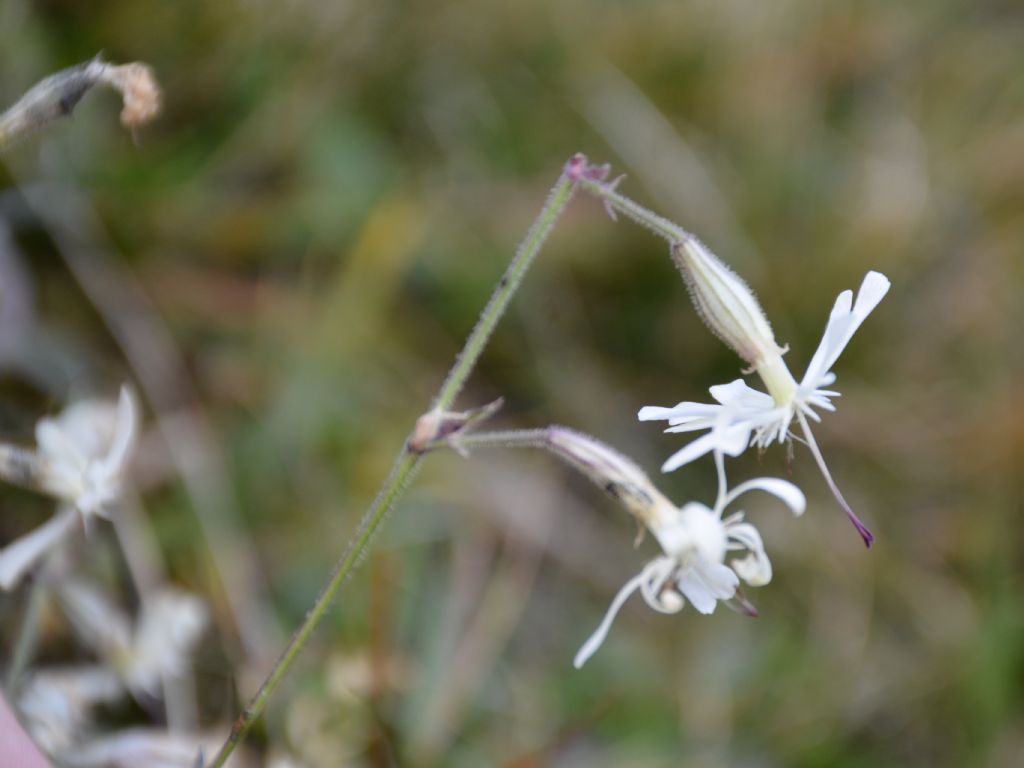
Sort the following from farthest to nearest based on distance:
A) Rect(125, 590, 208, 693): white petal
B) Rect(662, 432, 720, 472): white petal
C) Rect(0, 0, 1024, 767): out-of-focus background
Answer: Rect(0, 0, 1024, 767): out-of-focus background
Rect(125, 590, 208, 693): white petal
Rect(662, 432, 720, 472): white petal

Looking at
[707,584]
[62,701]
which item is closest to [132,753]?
[62,701]

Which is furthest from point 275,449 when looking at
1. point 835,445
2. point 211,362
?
point 835,445

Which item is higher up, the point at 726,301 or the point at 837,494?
the point at 726,301

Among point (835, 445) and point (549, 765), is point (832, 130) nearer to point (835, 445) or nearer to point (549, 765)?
point (835, 445)

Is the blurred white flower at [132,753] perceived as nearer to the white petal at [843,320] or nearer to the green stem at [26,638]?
the green stem at [26,638]

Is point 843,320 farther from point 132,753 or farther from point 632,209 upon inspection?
point 132,753

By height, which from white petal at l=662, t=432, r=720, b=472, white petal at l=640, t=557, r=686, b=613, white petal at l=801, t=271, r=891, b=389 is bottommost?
white petal at l=640, t=557, r=686, b=613

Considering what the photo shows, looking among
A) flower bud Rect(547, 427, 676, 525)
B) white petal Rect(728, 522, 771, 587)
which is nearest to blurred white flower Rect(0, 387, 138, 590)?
flower bud Rect(547, 427, 676, 525)

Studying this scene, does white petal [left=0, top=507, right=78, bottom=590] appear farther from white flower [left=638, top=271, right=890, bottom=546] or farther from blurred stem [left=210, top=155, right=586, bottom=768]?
white flower [left=638, top=271, right=890, bottom=546]
